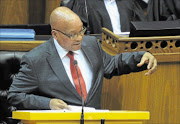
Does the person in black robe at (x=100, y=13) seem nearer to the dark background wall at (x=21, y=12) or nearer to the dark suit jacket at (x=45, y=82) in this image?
the dark background wall at (x=21, y=12)

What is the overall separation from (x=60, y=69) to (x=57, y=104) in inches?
11.0

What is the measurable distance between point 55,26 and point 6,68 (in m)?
0.57

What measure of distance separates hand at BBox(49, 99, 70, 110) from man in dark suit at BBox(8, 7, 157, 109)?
0.07 m

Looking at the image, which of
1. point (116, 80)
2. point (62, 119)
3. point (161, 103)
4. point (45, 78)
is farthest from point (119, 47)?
point (62, 119)

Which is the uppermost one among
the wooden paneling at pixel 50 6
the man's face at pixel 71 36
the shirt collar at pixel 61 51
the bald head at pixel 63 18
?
the wooden paneling at pixel 50 6

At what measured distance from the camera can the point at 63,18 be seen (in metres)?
2.78

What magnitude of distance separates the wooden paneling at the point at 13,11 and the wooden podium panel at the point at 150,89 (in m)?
1.92

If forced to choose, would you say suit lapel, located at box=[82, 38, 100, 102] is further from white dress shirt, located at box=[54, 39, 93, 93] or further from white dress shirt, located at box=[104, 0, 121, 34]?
white dress shirt, located at box=[104, 0, 121, 34]

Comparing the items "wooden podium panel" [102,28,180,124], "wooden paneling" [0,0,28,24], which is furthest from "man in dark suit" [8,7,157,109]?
"wooden paneling" [0,0,28,24]

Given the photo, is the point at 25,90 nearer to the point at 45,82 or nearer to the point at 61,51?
the point at 45,82

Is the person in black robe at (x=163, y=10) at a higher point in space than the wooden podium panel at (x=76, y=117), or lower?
higher

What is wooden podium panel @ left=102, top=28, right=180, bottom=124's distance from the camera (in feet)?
10.5

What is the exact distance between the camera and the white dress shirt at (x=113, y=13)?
4164 millimetres

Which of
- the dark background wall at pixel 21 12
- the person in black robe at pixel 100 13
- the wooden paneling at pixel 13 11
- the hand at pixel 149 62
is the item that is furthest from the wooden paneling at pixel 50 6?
the hand at pixel 149 62
